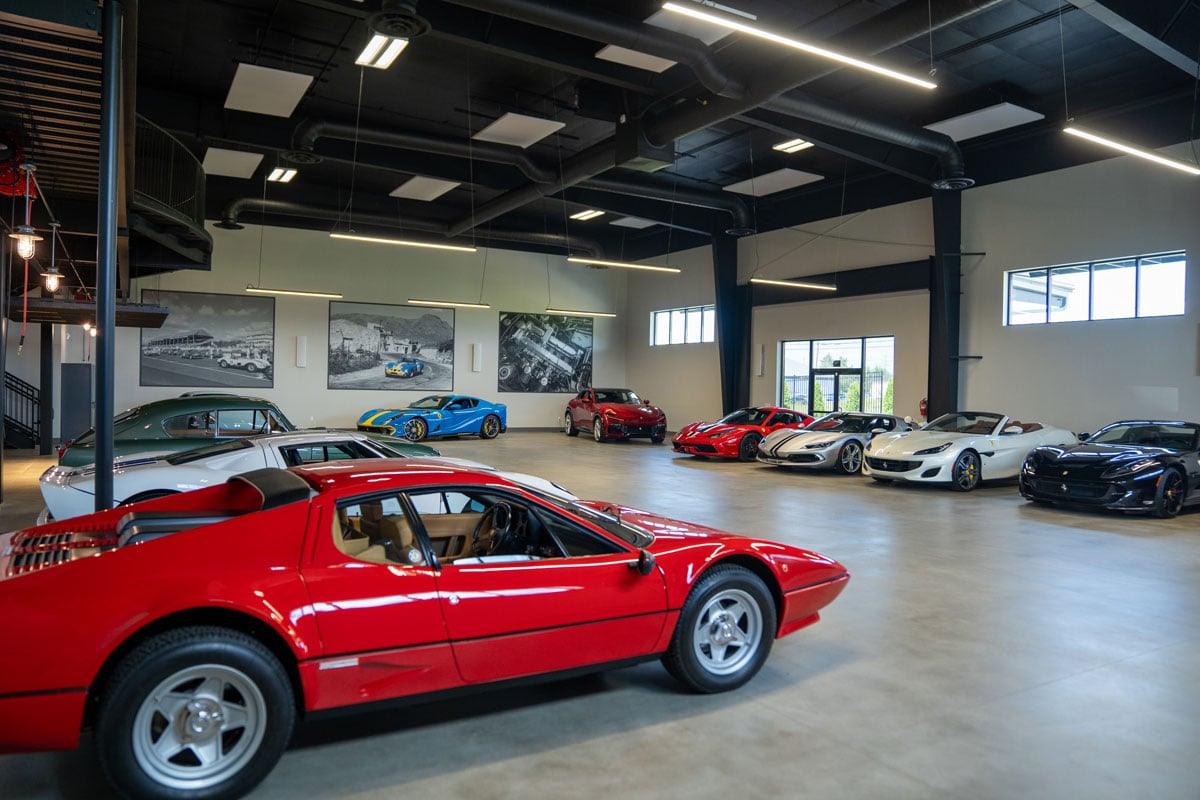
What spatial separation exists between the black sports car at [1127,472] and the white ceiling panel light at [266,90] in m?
11.4

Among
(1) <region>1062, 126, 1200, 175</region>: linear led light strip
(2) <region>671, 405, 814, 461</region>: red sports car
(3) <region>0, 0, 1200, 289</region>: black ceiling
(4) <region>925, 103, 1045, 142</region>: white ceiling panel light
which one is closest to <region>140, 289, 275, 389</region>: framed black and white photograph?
(3) <region>0, 0, 1200, 289</region>: black ceiling

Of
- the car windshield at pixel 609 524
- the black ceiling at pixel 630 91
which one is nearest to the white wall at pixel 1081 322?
the black ceiling at pixel 630 91

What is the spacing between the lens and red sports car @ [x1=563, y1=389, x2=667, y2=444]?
20.7m

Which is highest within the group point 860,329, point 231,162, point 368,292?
point 231,162

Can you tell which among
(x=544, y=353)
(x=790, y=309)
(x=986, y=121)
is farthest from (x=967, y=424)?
(x=544, y=353)

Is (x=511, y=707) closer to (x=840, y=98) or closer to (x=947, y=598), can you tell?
(x=947, y=598)

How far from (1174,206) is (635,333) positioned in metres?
16.7

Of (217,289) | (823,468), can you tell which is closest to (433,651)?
(823,468)

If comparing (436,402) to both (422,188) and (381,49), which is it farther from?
(381,49)

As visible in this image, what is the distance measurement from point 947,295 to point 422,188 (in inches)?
469

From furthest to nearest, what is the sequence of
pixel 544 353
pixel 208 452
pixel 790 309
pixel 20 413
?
1. pixel 544 353
2. pixel 790 309
3. pixel 20 413
4. pixel 208 452

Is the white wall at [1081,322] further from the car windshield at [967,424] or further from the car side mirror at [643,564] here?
the car side mirror at [643,564]

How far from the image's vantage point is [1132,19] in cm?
862

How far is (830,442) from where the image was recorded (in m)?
13.9
